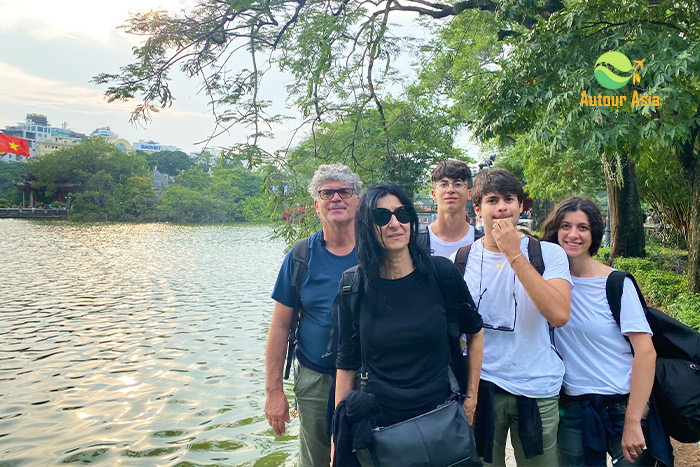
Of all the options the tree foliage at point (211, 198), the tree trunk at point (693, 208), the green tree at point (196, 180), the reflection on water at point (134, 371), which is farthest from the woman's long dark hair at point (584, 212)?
the green tree at point (196, 180)

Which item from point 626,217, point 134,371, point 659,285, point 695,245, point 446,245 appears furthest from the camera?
point 626,217

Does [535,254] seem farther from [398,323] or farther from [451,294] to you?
[398,323]

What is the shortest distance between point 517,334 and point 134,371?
6975mm

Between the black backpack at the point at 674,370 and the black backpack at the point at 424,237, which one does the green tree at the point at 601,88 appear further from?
the black backpack at the point at 674,370

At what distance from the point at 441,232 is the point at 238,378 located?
17.5 feet

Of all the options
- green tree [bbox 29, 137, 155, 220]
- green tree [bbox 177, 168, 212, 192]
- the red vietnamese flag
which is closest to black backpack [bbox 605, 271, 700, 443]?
the red vietnamese flag

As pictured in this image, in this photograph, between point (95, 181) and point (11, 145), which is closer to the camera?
point (11, 145)

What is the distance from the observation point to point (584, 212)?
222 cm

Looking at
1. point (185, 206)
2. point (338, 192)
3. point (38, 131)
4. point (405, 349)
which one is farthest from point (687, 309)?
point (38, 131)

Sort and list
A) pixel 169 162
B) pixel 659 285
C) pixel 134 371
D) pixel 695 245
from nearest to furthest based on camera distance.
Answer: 1. pixel 695 245
2. pixel 134 371
3. pixel 659 285
4. pixel 169 162

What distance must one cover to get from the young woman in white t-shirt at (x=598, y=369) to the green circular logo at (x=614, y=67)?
4.03m

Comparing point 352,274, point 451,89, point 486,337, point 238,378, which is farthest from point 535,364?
point 451,89

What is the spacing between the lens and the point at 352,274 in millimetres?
1823

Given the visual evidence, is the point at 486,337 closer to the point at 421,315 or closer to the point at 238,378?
the point at 421,315
